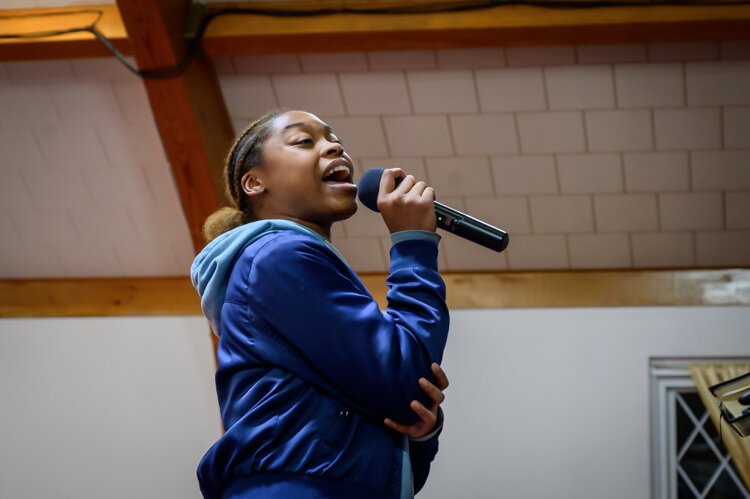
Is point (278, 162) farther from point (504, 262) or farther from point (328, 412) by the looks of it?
point (504, 262)

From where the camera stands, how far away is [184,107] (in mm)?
3504

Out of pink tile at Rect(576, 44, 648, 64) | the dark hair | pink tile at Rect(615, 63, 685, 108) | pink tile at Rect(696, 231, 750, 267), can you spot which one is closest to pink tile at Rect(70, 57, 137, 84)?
pink tile at Rect(576, 44, 648, 64)

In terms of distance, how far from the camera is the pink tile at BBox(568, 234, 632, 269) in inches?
153

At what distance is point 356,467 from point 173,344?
284 cm

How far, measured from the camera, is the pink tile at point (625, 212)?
12.4 feet

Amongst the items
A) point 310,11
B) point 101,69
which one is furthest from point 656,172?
point 101,69

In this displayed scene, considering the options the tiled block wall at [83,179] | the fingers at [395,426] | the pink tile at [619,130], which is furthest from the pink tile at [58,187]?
the fingers at [395,426]

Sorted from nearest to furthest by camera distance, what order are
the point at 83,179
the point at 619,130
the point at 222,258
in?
the point at 222,258 → the point at 619,130 → the point at 83,179

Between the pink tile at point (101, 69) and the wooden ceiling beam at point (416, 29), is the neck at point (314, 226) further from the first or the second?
the pink tile at point (101, 69)

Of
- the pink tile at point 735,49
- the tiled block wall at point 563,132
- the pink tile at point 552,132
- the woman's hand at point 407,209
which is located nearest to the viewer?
the woman's hand at point 407,209

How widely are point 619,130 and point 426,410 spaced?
240 centimetres

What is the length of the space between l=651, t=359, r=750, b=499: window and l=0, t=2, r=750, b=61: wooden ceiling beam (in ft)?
3.88

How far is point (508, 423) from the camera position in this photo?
3.79 metres

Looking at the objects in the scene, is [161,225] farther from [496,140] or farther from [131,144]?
[496,140]
